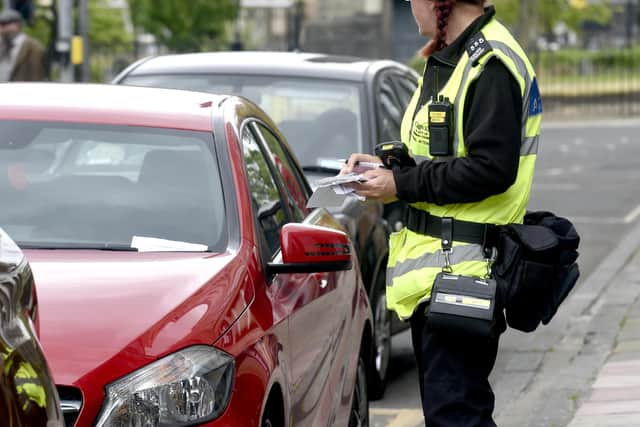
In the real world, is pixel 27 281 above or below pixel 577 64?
above

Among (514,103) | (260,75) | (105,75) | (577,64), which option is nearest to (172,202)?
(514,103)

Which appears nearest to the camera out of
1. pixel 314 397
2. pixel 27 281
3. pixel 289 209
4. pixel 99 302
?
pixel 27 281

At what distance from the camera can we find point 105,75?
128 feet

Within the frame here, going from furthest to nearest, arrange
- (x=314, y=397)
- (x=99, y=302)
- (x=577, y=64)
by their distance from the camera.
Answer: (x=577, y=64)
(x=314, y=397)
(x=99, y=302)

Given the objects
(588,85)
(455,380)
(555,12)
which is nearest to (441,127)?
(455,380)

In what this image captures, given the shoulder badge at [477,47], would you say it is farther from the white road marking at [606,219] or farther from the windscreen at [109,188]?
the white road marking at [606,219]

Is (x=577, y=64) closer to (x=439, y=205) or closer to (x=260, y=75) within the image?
(x=260, y=75)

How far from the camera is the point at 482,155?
175 inches

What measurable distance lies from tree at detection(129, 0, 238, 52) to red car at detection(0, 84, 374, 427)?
40391 mm

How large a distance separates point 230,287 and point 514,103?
97 centimetres

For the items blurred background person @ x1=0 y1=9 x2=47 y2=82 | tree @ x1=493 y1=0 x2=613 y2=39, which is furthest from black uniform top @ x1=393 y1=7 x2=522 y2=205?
tree @ x1=493 y1=0 x2=613 y2=39

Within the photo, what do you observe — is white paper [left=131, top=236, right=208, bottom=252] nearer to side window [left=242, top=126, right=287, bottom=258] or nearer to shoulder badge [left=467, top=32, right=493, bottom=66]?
side window [left=242, top=126, right=287, bottom=258]

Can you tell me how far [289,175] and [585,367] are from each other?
10.0 ft

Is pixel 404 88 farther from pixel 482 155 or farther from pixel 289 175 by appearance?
pixel 482 155
